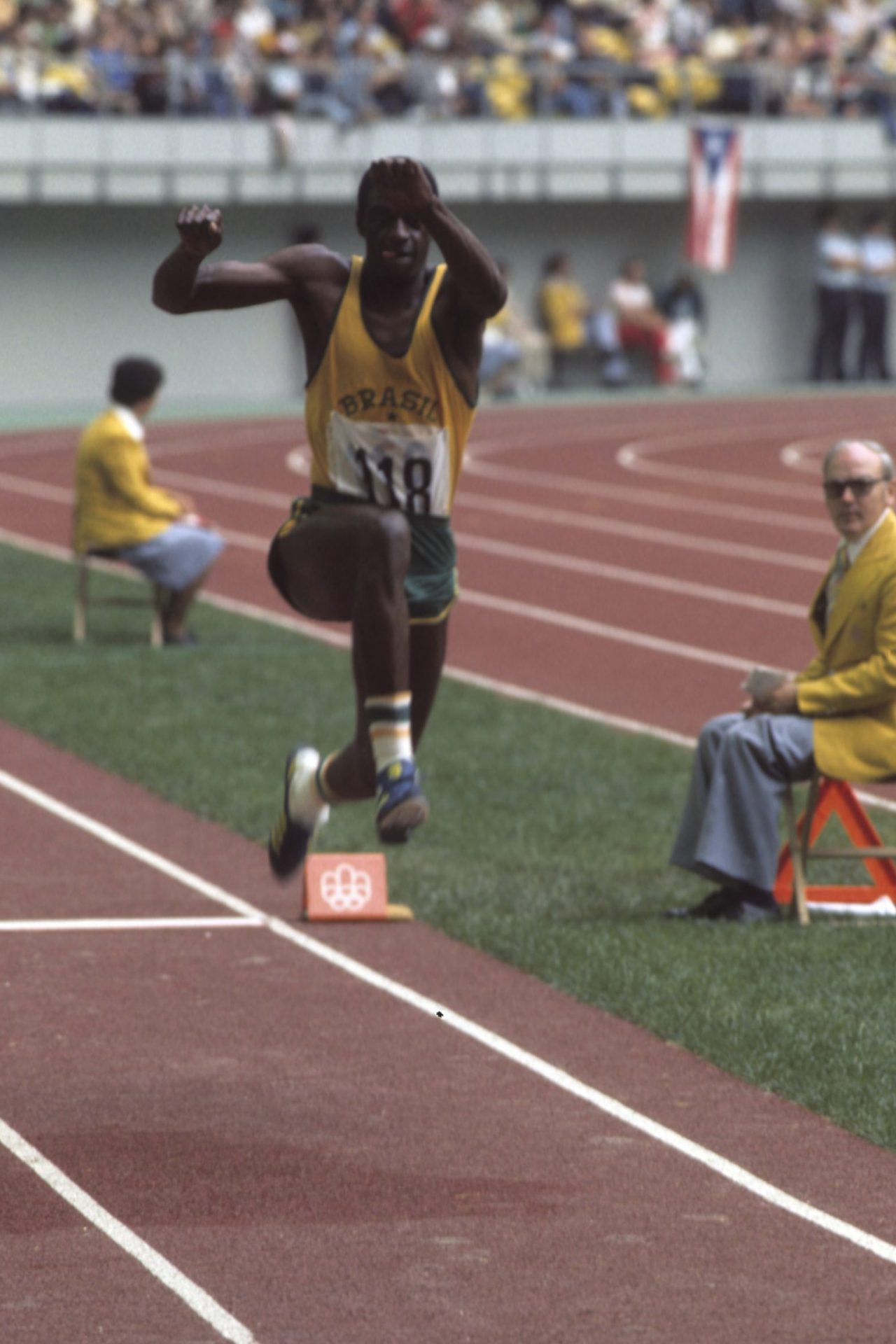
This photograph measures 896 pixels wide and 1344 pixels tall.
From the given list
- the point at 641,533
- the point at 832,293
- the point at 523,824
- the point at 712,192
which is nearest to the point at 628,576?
the point at 641,533

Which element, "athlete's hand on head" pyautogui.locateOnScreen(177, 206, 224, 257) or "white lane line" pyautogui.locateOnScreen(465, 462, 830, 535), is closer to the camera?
"athlete's hand on head" pyautogui.locateOnScreen(177, 206, 224, 257)

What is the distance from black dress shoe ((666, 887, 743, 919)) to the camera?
8141mm

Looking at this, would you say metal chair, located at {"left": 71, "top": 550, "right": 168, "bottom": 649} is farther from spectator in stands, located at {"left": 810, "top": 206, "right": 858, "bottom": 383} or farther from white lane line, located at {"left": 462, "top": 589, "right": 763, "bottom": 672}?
spectator in stands, located at {"left": 810, "top": 206, "right": 858, "bottom": 383}

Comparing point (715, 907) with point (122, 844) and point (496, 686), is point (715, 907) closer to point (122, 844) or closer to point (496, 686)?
point (122, 844)

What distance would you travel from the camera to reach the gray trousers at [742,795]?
7.91 m

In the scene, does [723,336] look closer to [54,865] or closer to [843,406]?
[843,406]

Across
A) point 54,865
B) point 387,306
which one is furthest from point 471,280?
point 54,865

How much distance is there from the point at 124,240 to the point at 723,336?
830cm

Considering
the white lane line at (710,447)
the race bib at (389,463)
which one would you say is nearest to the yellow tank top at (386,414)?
the race bib at (389,463)

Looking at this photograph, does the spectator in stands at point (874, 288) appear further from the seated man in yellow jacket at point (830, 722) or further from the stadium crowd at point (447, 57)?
the seated man in yellow jacket at point (830, 722)

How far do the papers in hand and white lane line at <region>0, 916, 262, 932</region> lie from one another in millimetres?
1804

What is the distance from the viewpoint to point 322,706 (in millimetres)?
12023

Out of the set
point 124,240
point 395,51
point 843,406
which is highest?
point 395,51

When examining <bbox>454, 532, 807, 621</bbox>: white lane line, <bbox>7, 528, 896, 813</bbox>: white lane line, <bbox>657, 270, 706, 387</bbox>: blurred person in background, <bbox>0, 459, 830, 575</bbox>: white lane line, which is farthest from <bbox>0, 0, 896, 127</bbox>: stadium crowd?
<bbox>7, 528, 896, 813</bbox>: white lane line
